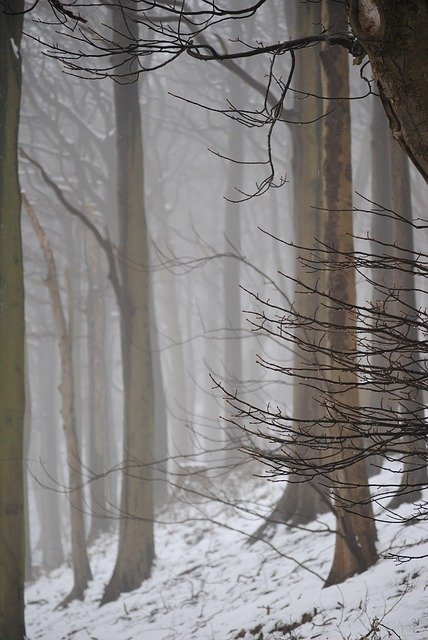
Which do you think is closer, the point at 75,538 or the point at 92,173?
the point at 75,538

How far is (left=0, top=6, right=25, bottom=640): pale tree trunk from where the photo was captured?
6.45 meters

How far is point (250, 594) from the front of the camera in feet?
21.2

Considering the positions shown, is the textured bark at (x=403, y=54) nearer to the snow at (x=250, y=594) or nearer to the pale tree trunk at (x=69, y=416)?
the snow at (x=250, y=594)

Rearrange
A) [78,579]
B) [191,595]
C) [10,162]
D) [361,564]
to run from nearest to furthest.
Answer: [361,564]
[10,162]
[191,595]
[78,579]

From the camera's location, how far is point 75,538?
10.4m

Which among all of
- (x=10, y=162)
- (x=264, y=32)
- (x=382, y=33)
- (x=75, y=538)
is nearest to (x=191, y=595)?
(x=75, y=538)

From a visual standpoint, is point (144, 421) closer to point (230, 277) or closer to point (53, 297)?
point (53, 297)

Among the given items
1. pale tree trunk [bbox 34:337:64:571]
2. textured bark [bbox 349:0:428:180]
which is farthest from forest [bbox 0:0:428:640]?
pale tree trunk [bbox 34:337:64:571]

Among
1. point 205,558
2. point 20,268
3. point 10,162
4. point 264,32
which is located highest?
point 264,32

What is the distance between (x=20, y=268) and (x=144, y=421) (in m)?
3.11

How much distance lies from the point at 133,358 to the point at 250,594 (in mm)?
3627

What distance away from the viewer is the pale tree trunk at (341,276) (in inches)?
216

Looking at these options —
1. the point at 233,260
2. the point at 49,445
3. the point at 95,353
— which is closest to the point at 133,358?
the point at 95,353

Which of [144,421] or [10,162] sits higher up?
[10,162]
